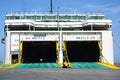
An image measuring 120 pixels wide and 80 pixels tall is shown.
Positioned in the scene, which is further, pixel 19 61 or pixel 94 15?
pixel 94 15

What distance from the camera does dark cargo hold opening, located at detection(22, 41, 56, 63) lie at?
212 ft

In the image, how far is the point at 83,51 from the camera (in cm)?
6681

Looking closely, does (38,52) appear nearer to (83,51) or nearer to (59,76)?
(83,51)

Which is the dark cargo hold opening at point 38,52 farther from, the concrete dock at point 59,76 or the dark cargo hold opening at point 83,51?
the concrete dock at point 59,76

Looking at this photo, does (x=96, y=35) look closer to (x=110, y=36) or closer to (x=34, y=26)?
(x=110, y=36)

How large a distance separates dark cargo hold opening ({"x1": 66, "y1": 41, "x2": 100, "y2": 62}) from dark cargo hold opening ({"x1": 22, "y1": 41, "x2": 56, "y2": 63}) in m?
4.22

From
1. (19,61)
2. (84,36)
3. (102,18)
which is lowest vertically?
(19,61)

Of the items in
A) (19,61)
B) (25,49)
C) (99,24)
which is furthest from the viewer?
(25,49)

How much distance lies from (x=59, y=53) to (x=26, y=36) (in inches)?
290

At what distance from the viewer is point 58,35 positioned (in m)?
57.0

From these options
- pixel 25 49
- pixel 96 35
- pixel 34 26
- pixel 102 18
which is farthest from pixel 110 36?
pixel 25 49

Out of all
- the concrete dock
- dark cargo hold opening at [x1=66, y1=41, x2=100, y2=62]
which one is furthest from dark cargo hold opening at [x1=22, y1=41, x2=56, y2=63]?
the concrete dock

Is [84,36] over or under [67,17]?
under

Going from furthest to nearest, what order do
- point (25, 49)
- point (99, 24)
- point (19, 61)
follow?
point (25, 49) → point (99, 24) → point (19, 61)
